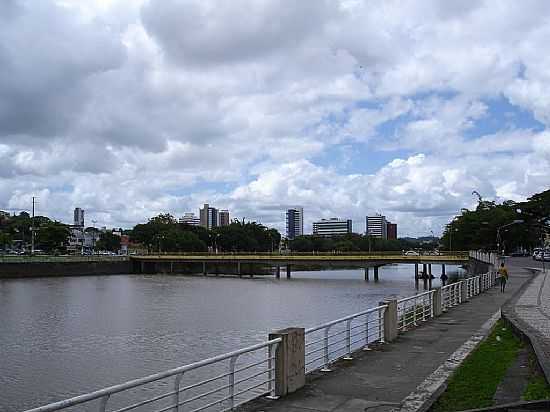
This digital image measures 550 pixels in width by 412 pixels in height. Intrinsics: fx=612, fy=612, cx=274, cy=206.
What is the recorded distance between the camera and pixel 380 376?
12.4 m

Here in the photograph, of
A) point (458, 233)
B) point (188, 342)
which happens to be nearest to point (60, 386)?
point (188, 342)

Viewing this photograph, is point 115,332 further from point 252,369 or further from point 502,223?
point 502,223

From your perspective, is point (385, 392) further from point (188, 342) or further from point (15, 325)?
point (15, 325)

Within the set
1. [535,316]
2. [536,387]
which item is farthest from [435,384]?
[535,316]

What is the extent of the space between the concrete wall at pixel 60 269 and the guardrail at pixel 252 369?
70.7m

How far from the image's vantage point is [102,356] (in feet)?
78.3

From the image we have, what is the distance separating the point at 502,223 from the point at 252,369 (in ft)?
339

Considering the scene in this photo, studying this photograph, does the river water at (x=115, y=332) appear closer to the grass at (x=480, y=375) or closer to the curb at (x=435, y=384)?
the curb at (x=435, y=384)

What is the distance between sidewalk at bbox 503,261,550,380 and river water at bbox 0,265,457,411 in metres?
11.0

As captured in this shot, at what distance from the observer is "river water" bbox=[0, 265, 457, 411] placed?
20172 millimetres

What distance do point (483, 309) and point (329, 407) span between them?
1932 centimetres

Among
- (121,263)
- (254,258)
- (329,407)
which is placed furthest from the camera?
(121,263)

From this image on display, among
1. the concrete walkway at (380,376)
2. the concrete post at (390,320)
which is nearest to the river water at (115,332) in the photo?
the concrete post at (390,320)

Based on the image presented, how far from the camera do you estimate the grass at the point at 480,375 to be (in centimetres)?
996
